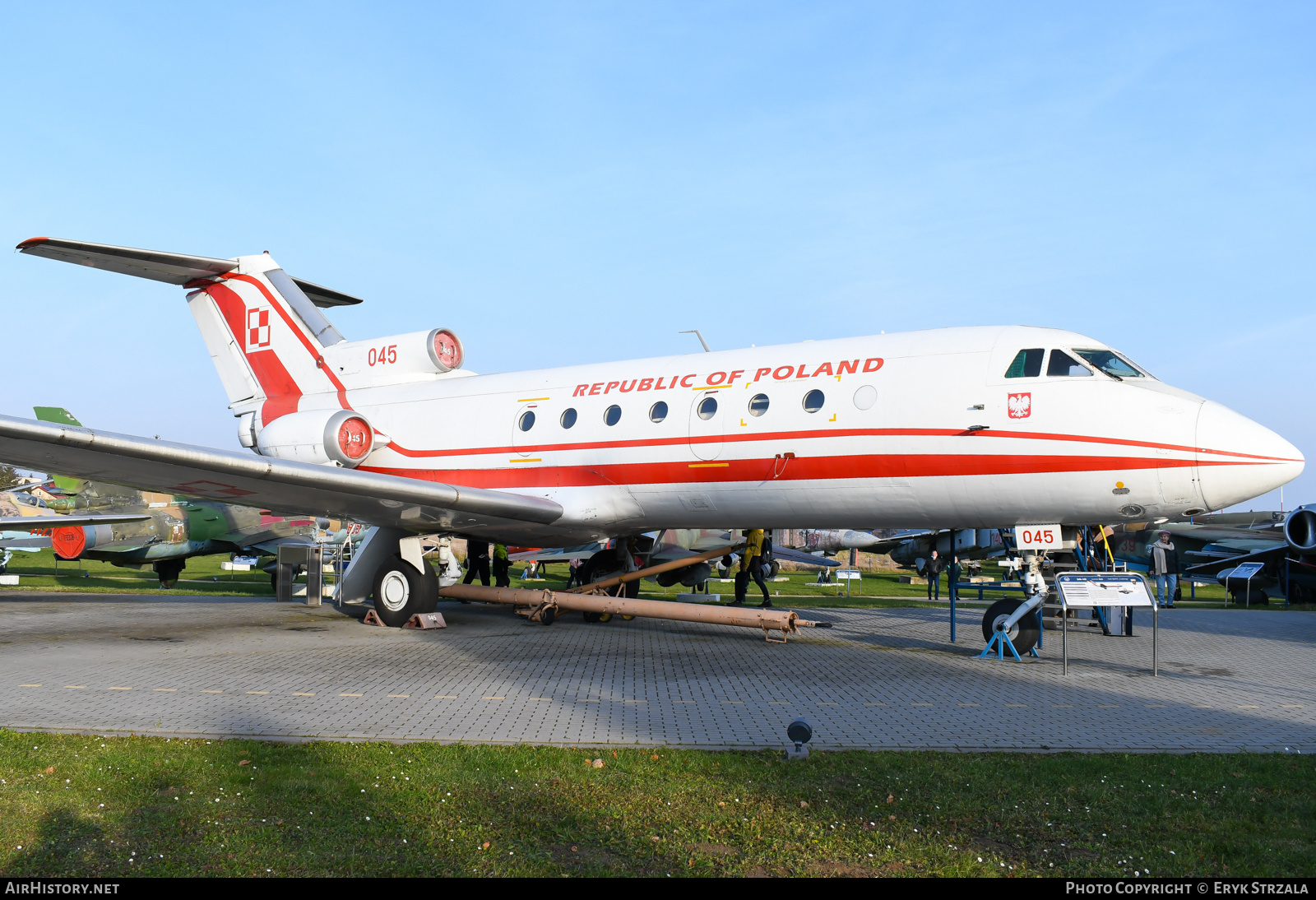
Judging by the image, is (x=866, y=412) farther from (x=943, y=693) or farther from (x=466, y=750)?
(x=466, y=750)

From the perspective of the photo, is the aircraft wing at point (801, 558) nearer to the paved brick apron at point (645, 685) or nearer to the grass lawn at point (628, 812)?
the paved brick apron at point (645, 685)

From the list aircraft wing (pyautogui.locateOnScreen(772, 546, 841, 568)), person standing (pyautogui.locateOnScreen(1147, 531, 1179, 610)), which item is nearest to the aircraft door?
person standing (pyautogui.locateOnScreen(1147, 531, 1179, 610))

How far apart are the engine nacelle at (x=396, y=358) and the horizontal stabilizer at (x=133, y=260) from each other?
9.51 feet

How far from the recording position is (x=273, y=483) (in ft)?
39.3

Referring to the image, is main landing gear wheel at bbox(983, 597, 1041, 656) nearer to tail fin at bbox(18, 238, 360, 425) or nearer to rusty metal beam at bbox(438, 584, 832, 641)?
rusty metal beam at bbox(438, 584, 832, 641)

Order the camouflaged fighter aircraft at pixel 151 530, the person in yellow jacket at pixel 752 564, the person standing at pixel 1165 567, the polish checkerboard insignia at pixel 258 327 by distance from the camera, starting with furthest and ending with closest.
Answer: the camouflaged fighter aircraft at pixel 151 530 → the person standing at pixel 1165 567 → the person in yellow jacket at pixel 752 564 → the polish checkerboard insignia at pixel 258 327

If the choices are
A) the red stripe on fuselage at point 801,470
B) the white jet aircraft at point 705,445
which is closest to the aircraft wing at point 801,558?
the white jet aircraft at point 705,445

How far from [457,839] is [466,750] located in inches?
67.7

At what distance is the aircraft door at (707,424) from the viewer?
40.6ft

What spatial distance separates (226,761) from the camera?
5883 mm

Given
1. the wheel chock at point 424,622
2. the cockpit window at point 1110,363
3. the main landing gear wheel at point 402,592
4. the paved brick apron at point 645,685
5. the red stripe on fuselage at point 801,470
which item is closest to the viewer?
the paved brick apron at point 645,685
